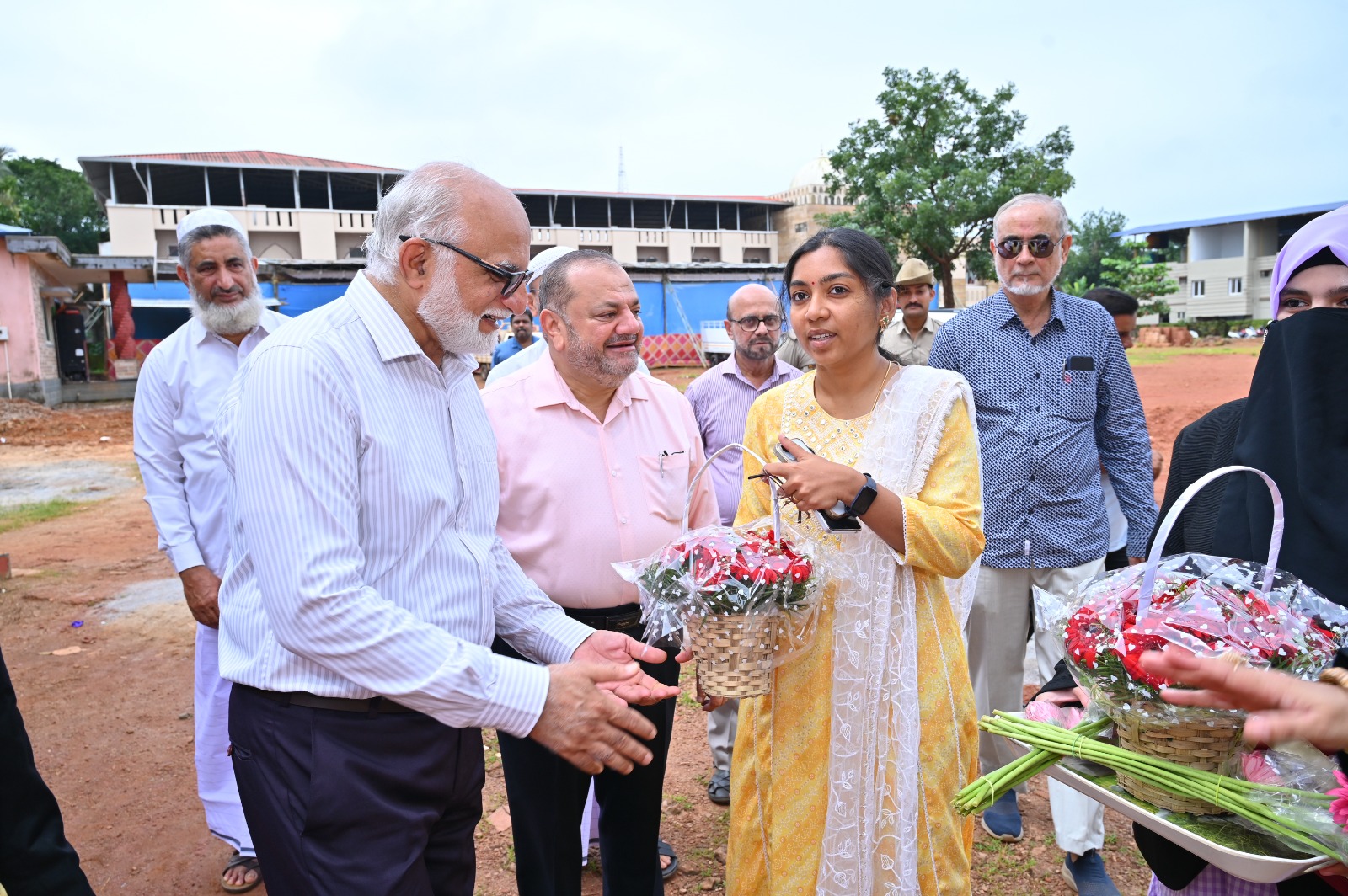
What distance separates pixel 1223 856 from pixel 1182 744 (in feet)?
0.60

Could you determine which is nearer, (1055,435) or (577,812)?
(577,812)

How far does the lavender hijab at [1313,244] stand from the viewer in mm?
1870

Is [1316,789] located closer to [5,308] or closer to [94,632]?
[94,632]

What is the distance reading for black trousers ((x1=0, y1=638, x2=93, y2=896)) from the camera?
169 centimetres

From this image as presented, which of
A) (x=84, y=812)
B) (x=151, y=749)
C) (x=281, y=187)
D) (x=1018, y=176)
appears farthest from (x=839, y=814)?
(x=281, y=187)

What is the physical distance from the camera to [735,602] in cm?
221

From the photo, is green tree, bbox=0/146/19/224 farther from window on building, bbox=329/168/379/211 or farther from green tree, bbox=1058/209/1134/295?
green tree, bbox=1058/209/1134/295

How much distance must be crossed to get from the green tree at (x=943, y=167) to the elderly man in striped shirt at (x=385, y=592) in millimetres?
25158

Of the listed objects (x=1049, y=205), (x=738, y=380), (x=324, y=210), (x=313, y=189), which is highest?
(x=313, y=189)

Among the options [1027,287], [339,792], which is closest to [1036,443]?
[1027,287]

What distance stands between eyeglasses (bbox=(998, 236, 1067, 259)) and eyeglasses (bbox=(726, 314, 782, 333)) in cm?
126

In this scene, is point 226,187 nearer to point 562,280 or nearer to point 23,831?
point 562,280

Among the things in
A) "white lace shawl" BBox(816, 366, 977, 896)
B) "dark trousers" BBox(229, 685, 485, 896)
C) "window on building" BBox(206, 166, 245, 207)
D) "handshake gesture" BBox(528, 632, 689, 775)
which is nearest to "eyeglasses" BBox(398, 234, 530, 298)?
→ "handshake gesture" BBox(528, 632, 689, 775)

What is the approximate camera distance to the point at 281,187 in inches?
1634
